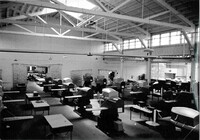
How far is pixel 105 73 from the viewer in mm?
19734

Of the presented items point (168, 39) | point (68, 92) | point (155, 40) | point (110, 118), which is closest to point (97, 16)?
point (155, 40)

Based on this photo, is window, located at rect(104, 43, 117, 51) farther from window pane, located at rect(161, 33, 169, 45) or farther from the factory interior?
window pane, located at rect(161, 33, 169, 45)

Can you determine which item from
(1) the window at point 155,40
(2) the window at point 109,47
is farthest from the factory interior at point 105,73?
(2) the window at point 109,47

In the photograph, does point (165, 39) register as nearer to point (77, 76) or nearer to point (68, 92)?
point (68, 92)

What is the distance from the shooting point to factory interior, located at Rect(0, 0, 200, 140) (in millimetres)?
6473

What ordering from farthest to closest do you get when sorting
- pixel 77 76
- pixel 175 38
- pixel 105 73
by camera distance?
pixel 105 73
pixel 77 76
pixel 175 38

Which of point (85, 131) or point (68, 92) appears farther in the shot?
point (68, 92)

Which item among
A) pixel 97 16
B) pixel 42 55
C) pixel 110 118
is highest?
pixel 97 16

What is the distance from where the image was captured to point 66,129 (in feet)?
16.4

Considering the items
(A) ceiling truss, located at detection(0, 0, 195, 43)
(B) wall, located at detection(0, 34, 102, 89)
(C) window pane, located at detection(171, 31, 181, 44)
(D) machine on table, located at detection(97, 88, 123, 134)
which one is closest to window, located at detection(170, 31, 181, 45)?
(C) window pane, located at detection(171, 31, 181, 44)

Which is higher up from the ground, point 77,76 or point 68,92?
point 77,76

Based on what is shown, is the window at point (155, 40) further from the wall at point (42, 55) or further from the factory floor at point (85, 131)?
the factory floor at point (85, 131)

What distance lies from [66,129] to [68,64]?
14.1m

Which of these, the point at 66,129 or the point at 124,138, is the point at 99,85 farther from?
the point at 66,129
